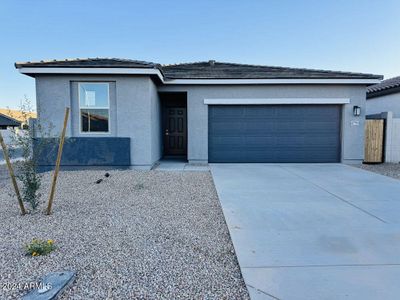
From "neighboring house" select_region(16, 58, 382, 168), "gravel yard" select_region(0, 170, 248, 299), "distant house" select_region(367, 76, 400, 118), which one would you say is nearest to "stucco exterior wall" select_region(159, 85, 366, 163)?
"neighboring house" select_region(16, 58, 382, 168)

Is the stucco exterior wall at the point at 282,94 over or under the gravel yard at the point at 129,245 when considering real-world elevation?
over

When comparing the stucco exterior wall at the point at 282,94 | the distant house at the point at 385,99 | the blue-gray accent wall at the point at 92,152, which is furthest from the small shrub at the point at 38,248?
the distant house at the point at 385,99

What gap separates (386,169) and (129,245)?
10.0m

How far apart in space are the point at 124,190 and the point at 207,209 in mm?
2518

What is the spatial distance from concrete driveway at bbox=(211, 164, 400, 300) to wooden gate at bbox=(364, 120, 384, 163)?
4043mm

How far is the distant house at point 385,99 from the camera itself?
1271 centimetres

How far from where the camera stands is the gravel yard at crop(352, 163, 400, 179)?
8.72 meters

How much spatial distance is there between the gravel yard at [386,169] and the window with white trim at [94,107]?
9.73 metres

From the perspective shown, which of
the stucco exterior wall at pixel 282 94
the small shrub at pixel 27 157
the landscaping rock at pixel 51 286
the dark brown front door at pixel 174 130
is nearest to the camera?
the landscaping rock at pixel 51 286

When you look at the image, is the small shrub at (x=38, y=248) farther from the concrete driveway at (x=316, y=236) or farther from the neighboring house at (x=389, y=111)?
the neighboring house at (x=389, y=111)

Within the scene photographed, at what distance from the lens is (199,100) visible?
35.1 ft

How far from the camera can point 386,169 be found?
966 centimetres

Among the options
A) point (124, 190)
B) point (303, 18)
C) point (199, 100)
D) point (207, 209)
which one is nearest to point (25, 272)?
point (207, 209)

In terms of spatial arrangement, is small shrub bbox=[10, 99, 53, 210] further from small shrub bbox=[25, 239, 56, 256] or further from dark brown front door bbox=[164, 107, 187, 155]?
dark brown front door bbox=[164, 107, 187, 155]
